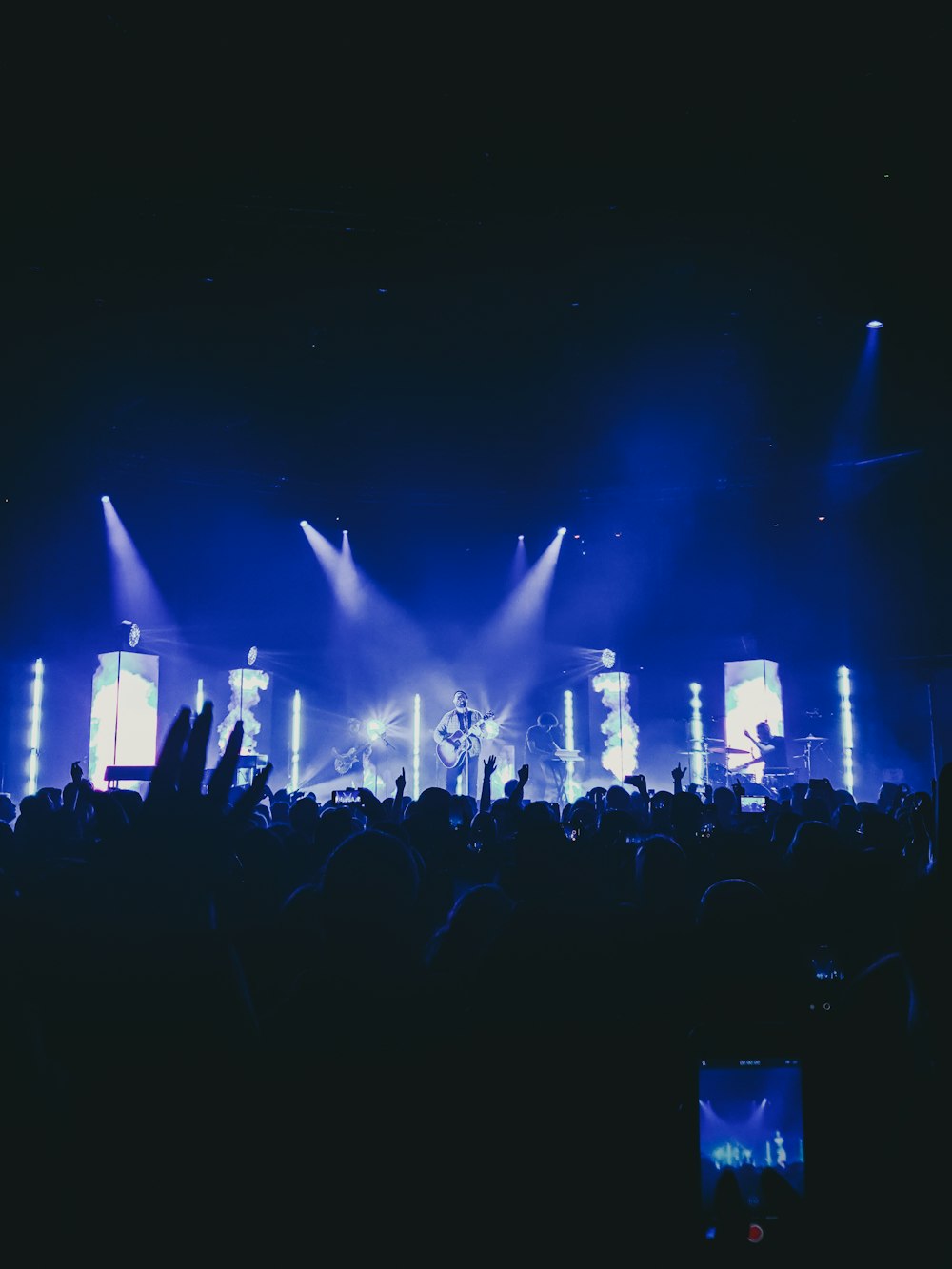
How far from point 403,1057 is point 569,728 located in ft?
65.2

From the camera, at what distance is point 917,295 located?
1165cm

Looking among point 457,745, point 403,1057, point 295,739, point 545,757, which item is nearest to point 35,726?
point 295,739

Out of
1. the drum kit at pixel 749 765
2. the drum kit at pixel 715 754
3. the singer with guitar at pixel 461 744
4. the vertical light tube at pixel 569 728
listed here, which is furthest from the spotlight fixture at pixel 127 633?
the drum kit at pixel 749 765

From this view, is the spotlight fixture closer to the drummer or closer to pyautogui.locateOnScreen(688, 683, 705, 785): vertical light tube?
pyautogui.locateOnScreen(688, 683, 705, 785): vertical light tube

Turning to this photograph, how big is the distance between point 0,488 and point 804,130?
1298cm

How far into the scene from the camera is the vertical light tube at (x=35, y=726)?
57.2 ft

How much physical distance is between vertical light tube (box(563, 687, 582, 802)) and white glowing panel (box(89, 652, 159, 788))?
9428 millimetres

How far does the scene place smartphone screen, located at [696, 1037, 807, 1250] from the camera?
6.31ft

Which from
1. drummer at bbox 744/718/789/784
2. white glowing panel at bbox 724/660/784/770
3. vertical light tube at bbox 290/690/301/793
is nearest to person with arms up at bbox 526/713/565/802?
white glowing panel at bbox 724/660/784/770

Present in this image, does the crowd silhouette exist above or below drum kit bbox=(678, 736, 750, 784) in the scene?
below

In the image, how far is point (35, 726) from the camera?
57.5 feet

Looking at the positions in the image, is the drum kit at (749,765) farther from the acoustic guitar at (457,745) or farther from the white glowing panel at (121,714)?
the white glowing panel at (121,714)

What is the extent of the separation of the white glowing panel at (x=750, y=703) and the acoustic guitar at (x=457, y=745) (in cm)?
565

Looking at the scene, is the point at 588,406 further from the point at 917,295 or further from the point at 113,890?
the point at 113,890
